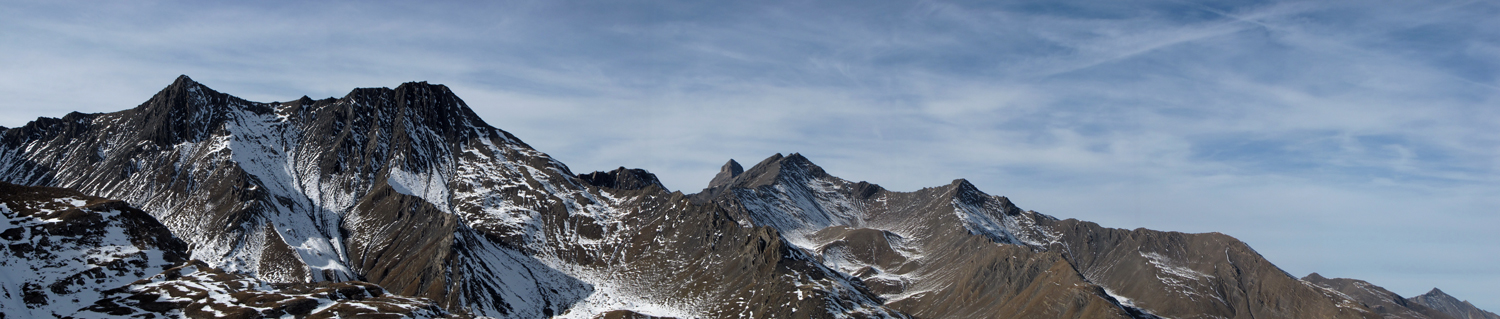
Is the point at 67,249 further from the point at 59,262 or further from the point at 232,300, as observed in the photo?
the point at 232,300

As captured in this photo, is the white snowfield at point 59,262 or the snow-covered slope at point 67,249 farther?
the snow-covered slope at point 67,249

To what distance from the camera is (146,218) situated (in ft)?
600

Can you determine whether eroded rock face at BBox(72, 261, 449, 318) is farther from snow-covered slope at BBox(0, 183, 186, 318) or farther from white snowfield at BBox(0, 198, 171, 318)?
snow-covered slope at BBox(0, 183, 186, 318)

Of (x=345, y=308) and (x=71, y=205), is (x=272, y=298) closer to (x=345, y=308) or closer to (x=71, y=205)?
(x=345, y=308)

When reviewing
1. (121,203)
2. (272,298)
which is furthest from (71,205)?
(272,298)

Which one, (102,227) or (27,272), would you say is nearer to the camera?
(27,272)

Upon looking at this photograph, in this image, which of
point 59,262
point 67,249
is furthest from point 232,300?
point 67,249

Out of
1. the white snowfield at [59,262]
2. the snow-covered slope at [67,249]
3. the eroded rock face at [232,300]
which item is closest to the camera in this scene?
the white snowfield at [59,262]

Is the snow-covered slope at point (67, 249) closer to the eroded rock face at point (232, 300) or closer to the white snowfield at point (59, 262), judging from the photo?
the white snowfield at point (59, 262)

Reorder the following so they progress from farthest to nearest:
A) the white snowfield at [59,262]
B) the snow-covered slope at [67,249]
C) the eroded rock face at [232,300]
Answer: the eroded rock face at [232,300]
the snow-covered slope at [67,249]
the white snowfield at [59,262]

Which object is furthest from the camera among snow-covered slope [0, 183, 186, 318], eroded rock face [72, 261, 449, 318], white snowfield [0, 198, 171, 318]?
eroded rock face [72, 261, 449, 318]

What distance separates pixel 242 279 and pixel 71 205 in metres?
34.1

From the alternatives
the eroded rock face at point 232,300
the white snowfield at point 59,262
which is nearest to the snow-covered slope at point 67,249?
the white snowfield at point 59,262

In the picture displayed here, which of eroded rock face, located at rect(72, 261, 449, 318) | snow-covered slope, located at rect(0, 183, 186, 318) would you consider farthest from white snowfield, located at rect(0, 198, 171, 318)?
eroded rock face, located at rect(72, 261, 449, 318)
